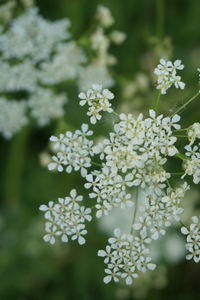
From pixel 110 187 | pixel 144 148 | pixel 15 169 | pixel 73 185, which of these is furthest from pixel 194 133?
pixel 15 169

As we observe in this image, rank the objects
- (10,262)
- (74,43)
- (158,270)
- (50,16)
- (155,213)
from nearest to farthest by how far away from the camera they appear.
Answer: (155,213)
(74,43)
(10,262)
(158,270)
(50,16)

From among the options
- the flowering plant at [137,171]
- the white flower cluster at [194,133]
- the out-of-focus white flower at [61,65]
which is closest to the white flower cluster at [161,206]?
the flowering plant at [137,171]

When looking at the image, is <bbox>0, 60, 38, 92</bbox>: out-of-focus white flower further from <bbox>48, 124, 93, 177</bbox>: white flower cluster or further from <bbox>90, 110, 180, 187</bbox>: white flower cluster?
<bbox>90, 110, 180, 187</bbox>: white flower cluster

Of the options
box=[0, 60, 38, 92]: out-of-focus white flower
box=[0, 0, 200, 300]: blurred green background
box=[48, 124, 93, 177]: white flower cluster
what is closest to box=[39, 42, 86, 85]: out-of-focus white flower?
box=[0, 60, 38, 92]: out-of-focus white flower

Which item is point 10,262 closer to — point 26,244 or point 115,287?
point 26,244

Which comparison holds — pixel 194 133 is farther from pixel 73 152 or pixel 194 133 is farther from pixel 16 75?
pixel 16 75

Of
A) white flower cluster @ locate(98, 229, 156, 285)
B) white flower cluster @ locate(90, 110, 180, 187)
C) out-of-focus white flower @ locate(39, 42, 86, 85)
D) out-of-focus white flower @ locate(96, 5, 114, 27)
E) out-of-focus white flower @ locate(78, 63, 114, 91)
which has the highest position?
out-of-focus white flower @ locate(96, 5, 114, 27)

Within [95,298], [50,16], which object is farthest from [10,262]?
[50,16]

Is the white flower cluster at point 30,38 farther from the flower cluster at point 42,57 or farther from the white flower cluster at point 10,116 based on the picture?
the white flower cluster at point 10,116
